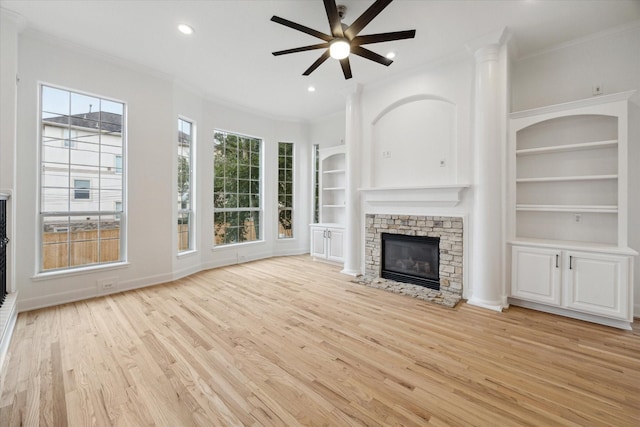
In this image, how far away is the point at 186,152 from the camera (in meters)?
4.88

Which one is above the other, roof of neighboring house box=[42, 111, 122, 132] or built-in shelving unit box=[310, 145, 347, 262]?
roof of neighboring house box=[42, 111, 122, 132]

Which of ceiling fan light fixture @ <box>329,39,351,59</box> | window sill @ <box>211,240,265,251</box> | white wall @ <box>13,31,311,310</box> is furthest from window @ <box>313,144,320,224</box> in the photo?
ceiling fan light fixture @ <box>329,39,351,59</box>

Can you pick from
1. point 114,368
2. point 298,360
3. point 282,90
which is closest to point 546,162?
point 298,360

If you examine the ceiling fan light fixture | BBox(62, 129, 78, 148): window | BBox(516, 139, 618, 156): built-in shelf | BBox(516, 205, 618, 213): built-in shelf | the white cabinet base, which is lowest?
the white cabinet base

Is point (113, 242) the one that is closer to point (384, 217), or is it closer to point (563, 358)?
point (384, 217)

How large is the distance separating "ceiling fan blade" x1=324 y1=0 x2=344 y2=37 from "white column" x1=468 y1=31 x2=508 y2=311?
2.01 metres

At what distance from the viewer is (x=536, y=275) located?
10.4 feet

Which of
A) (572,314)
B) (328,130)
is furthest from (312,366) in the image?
(328,130)

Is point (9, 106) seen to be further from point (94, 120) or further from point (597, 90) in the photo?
point (597, 90)

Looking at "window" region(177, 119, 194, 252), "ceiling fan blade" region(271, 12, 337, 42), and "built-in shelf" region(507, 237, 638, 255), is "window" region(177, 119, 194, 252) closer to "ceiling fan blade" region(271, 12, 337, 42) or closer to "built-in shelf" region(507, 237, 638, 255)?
"ceiling fan blade" region(271, 12, 337, 42)

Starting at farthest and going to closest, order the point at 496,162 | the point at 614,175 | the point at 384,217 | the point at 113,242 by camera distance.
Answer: the point at 384,217 → the point at 113,242 → the point at 496,162 → the point at 614,175

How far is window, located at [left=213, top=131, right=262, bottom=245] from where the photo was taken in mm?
5465

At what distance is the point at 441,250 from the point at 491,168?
4.21 feet

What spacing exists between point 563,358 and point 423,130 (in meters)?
3.14
